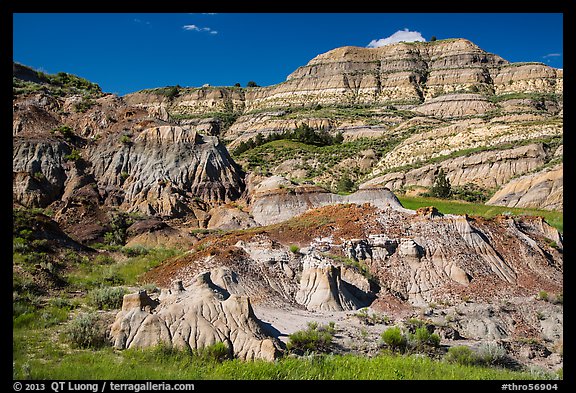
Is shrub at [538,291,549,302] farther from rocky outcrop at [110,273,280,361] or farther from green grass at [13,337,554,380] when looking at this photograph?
rocky outcrop at [110,273,280,361]

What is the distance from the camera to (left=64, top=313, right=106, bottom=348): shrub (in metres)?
10.6

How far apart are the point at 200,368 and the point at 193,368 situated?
0.61 ft

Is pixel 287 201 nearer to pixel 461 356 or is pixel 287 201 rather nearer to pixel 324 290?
pixel 324 290

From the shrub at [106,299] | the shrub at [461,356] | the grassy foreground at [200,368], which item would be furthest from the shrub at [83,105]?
the shrub at [461,356]

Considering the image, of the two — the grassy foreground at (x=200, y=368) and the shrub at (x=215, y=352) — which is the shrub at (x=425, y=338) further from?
the shrub at (x=215, y=352)

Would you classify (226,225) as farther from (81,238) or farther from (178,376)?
(178,376)

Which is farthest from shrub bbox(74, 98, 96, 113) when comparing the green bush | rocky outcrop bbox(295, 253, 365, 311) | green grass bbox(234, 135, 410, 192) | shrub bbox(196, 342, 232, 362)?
shrub bbox(196, 342, 232, 362)

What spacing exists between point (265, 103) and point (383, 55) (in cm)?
3847

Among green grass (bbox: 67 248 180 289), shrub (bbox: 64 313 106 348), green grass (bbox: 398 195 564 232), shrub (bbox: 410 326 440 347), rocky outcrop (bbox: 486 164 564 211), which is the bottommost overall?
shrub (bbox: 410 326 440 347)

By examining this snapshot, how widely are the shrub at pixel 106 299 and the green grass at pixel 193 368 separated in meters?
4.24

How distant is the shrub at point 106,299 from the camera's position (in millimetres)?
A: 14577

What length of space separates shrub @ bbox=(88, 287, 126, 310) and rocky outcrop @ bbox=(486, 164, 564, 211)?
41.5 m
